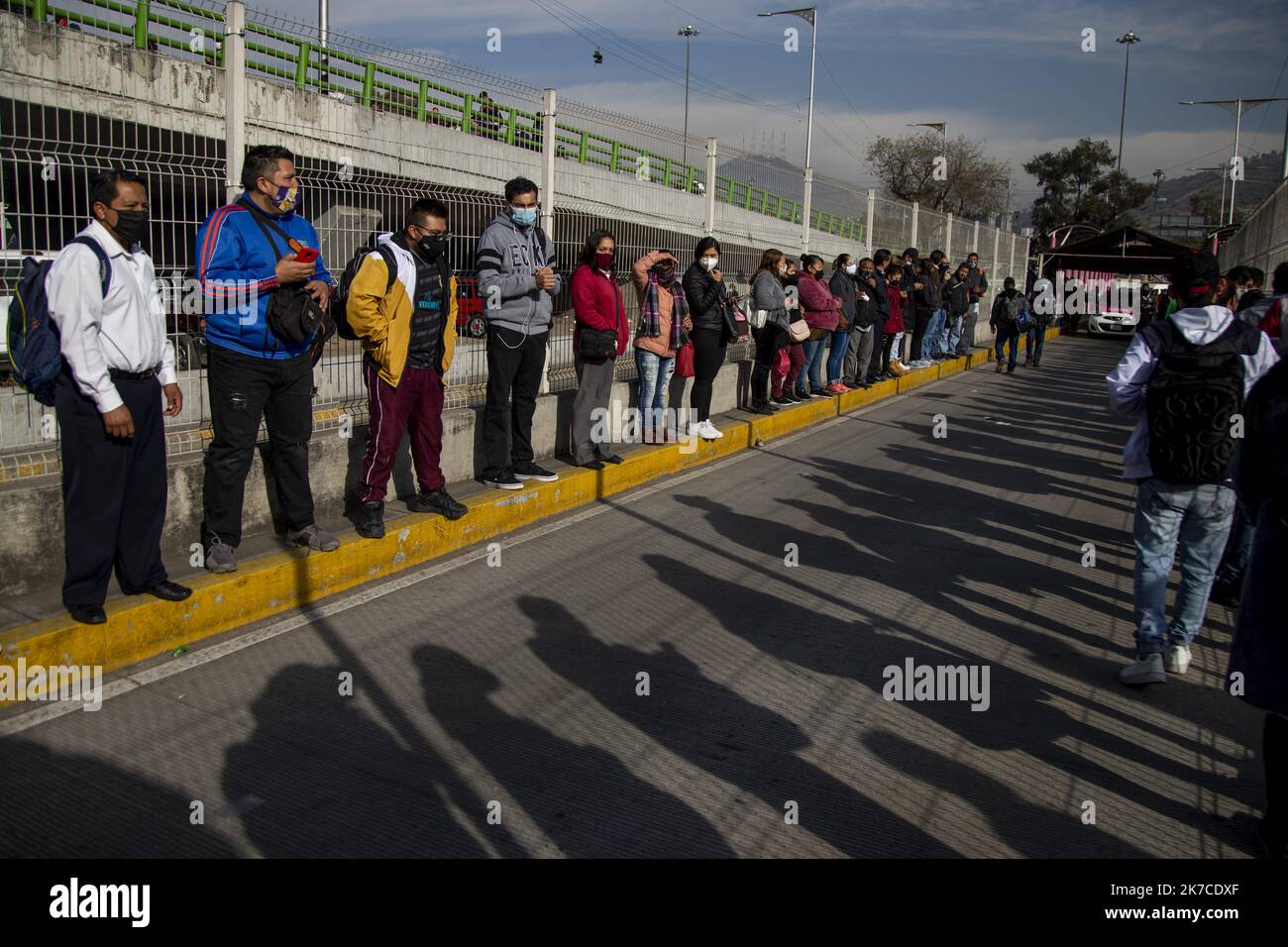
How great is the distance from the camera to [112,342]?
193 inches

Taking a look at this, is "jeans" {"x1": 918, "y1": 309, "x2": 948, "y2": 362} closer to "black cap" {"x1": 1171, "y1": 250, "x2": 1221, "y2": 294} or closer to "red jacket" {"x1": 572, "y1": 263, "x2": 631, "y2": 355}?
"red jacket" {"x1": 572, "y1": 263, "x2": 631, "y2": 355}

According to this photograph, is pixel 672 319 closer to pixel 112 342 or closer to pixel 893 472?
pixel 893 472

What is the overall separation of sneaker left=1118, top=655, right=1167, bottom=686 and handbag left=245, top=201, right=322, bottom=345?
4.56m

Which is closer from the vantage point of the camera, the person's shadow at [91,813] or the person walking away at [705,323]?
the person's shadow at [91,813]

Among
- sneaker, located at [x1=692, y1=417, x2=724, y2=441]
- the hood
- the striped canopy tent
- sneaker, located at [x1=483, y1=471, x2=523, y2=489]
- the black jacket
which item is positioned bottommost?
sneaker, located at [x1=483, y1=471, x2=523, y2=489]

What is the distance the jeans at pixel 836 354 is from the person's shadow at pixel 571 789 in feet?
36.1

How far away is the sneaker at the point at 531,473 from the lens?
27.3 ft

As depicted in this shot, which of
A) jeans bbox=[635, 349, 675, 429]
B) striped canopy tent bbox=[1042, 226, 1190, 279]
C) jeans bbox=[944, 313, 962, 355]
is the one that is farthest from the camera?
striped canopy tent bbox=[1042, 226, 1190, 279]

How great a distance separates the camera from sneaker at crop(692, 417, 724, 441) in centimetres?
1098

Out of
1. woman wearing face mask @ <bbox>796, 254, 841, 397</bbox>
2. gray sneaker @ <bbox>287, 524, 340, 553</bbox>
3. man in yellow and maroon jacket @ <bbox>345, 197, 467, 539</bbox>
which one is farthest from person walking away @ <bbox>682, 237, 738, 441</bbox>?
gray sneaker @ <bbox>287, 524, 340, 553</bbox>

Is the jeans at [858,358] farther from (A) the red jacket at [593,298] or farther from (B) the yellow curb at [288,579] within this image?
(A) the red jacket at [593,298]

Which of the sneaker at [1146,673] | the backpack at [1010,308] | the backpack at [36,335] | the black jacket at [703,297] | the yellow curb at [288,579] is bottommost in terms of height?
the sneaker at [1146,673]

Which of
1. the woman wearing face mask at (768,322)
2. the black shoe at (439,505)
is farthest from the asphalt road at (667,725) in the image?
the woman wearing face mask at (768,322)
